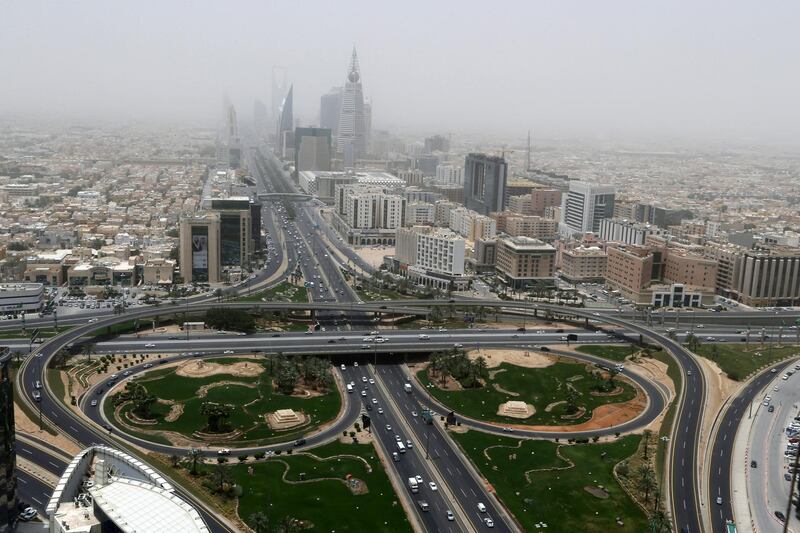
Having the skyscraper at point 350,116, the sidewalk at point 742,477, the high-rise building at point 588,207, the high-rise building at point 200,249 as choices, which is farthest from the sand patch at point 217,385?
the skyscraper at point 350,116

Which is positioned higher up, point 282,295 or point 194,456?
point 282,295

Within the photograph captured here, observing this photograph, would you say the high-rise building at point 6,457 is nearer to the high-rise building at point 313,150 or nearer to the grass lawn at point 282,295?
the grass lawn at point 282,295

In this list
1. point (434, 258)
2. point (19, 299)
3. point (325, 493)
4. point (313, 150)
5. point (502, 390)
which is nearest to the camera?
point (325, 493)

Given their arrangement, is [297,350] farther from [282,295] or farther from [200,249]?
[200,249]

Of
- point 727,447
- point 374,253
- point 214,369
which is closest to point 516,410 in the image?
point 727,447

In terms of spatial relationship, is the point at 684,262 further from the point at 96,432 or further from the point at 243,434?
the point at 96,432

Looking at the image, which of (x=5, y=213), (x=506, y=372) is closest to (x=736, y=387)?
(x=506, y=372)

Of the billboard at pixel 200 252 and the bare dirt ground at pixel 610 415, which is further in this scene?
the billboard at pixel 200 252
